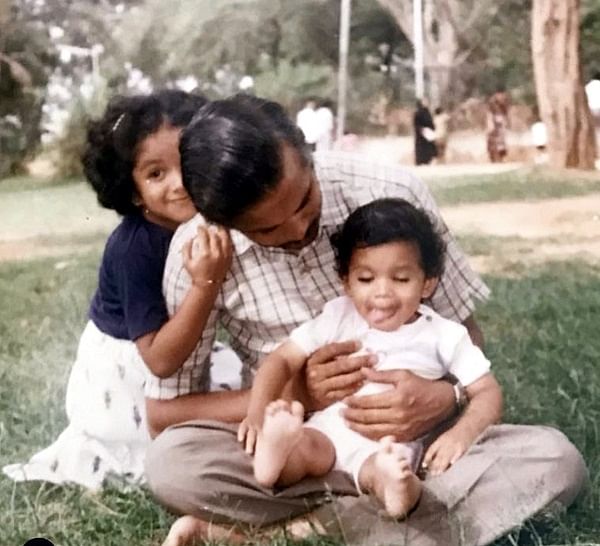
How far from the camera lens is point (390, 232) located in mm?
1172

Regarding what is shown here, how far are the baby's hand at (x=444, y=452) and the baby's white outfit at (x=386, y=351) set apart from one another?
2 centimetres

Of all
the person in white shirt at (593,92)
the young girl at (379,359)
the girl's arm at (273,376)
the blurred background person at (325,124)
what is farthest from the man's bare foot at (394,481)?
the person in white shirt at (593,92)

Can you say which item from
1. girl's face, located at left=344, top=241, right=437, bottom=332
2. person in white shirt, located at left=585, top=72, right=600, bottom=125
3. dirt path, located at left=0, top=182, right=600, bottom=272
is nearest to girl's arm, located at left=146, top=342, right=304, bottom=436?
girl's face, located at left=344, top=241, right=437, bottom=332

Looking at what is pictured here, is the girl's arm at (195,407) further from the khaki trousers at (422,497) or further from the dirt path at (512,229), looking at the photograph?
the dirt path at (512,229)

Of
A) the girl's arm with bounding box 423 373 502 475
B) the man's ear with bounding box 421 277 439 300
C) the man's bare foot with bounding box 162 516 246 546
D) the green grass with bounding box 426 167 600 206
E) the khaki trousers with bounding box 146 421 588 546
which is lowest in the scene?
the man's bare foot with bounding box 162 516 246 546

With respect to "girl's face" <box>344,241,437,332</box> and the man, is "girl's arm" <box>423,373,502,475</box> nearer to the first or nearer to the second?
the man

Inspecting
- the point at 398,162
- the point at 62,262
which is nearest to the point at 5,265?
the point at 62,262

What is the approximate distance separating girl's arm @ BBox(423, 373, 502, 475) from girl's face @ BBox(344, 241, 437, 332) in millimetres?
124

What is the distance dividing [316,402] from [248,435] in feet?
0.29

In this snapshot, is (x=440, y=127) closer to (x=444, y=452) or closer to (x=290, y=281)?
(x=290, y=281)

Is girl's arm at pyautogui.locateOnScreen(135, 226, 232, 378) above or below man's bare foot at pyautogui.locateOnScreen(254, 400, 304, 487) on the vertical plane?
above

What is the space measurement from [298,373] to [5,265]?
1.26ft

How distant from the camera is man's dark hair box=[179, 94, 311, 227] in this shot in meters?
1.13

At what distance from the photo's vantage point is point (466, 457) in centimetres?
120
